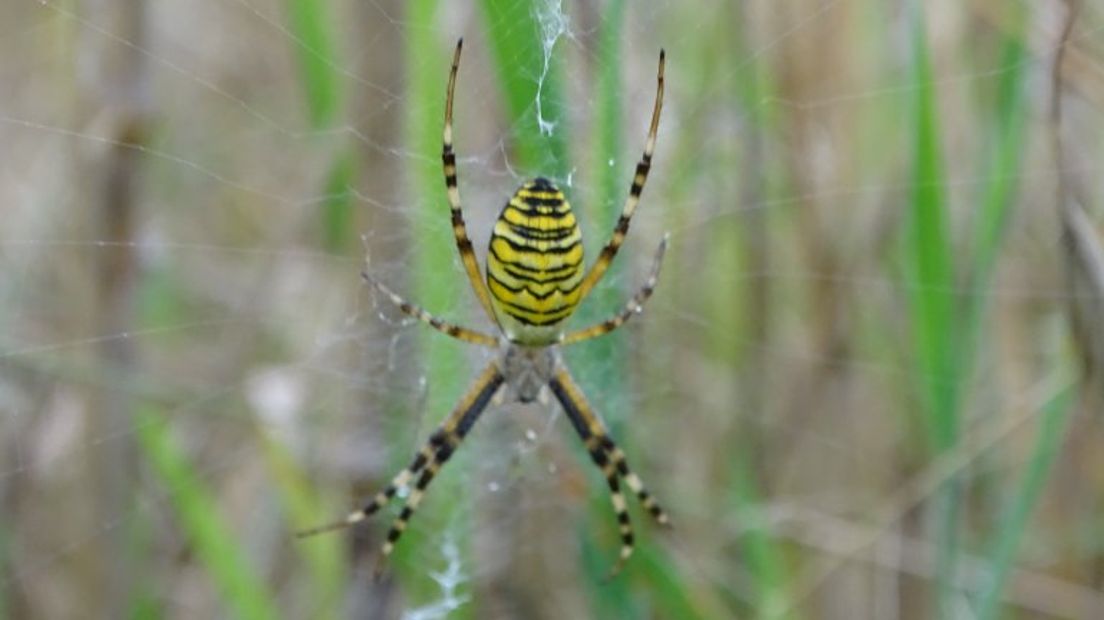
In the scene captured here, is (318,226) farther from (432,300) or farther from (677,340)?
(677,340)

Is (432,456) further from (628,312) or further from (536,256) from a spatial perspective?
(536,256)

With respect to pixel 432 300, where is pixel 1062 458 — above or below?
below

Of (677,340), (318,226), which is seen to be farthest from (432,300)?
(677,340)

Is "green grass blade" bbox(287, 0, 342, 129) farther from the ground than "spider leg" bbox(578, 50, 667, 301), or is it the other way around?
"green grass blade" bbox(287, 0, 342, 129)

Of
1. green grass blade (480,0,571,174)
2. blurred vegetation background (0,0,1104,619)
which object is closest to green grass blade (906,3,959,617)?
blurred vegetation background (0,0,1104,619)

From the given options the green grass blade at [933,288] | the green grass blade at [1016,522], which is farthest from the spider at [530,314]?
the green grass blade at [1016,522]

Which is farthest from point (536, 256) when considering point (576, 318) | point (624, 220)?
point (576, 318)

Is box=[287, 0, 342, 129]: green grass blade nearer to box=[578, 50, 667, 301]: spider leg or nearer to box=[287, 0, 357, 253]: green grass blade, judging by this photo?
box=[287, 0, 357, 253]: green grass blade
